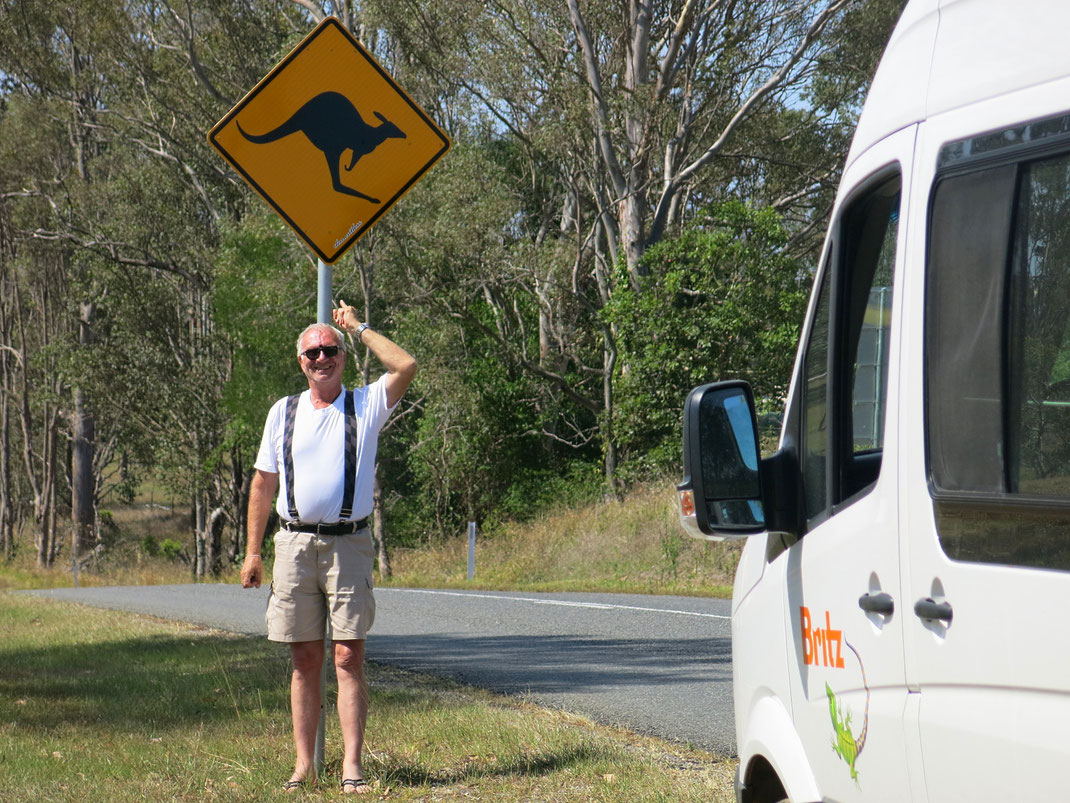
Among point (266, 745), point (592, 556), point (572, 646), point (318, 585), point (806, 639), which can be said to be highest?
point (806, 639)

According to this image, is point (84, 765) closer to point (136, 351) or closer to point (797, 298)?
point (797, 298)

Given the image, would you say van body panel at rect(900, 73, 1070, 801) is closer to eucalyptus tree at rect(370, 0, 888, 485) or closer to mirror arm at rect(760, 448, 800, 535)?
mirror arm at rect(760, 448, 800, 535)

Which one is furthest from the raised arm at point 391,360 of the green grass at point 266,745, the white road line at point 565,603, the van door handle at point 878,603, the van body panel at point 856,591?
the white road line at point 565,603

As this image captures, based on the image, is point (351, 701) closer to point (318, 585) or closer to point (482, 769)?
point (318, 585)

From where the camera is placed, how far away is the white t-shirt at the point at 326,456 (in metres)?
5.10

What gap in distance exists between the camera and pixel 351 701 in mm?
5156

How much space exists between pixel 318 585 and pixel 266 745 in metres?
1.48

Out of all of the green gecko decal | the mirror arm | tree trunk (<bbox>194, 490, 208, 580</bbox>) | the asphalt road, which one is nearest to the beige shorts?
the asphalt road

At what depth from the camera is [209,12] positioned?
30.3 meters

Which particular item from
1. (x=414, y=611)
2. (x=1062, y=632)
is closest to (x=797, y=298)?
(x=414, y=611)

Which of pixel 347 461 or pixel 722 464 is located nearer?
pixel 722 464

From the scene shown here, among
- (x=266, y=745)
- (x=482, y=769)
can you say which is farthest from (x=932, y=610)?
(x=266, y=745)

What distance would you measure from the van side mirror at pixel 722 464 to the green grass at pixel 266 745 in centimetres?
263

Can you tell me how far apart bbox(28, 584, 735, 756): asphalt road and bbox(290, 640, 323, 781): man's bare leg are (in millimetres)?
2060
